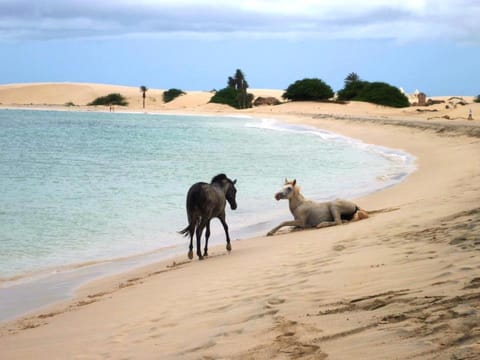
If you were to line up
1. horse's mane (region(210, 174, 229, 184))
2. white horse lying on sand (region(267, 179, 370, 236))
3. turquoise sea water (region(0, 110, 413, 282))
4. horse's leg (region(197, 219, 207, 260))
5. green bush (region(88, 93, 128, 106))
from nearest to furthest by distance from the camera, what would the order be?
horse's leg (region(197, 219, 207, 260))
horse's mane (region(210, 174, 229, 184))
white horse lying on sand (region(267, 179, 370, 236))
turquoise sea water (region(0, 110, 413, 282))
green bush (region(88, 93, 128, 106))

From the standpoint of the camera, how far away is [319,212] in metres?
12.7

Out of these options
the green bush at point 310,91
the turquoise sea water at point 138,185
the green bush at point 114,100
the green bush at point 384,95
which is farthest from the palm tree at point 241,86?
the turquoise sea water at point 138,185

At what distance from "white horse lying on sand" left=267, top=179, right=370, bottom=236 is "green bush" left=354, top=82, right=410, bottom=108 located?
85.9m

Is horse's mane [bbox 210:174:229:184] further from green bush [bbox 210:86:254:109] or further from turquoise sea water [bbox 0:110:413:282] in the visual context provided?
green bush [bbox 210:86:254:109]

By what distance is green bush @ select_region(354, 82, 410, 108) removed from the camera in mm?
97062

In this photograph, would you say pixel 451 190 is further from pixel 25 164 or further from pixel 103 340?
pixel 25 164

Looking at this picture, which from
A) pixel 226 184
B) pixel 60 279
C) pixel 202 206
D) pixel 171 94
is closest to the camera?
pixel 60 279

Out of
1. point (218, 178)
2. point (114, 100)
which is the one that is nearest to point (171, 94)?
point (114, 100)

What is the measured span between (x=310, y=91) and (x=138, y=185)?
85.4 meters

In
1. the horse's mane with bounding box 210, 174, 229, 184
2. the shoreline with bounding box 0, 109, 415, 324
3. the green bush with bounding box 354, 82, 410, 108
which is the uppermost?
the green bush with bounding box 354, 82, 410, 108

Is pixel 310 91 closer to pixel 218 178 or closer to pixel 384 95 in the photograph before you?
pixel 384 95

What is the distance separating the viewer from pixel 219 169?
29.5m

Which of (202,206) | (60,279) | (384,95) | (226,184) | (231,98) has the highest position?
(231,98)

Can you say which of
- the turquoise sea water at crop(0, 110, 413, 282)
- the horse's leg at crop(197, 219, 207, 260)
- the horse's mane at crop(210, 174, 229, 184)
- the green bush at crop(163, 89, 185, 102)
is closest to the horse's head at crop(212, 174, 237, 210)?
the horse's mane at crop(210, 174, 229, 184)
